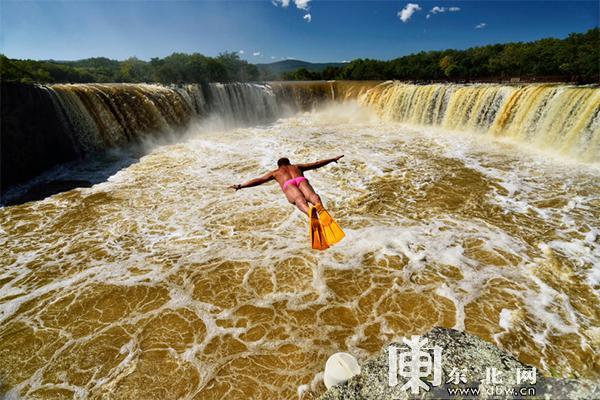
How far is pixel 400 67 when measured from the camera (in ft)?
157

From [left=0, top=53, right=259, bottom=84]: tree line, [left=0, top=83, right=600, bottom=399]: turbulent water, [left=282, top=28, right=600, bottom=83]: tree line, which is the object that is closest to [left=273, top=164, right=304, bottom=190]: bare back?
[left=0, top=83, right=600, bottom=399]: turbulent water

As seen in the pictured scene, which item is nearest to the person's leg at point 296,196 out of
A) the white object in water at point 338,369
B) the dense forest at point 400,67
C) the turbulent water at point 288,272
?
the turbulent water at point 288,272

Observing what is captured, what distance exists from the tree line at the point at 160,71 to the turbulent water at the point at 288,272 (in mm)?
22861

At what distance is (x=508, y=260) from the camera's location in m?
Result: 5.54

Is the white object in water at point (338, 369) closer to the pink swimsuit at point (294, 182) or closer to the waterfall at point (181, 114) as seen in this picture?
the pink swimsuit at point (294, 182)

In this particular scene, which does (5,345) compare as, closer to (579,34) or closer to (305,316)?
(305,316)

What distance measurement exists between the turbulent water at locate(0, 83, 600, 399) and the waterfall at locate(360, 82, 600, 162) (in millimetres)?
95

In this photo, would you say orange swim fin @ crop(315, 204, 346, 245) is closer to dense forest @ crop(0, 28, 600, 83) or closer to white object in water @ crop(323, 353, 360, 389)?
white object in water @ crop(323, 353, 360, 389)

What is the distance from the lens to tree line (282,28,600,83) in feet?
111

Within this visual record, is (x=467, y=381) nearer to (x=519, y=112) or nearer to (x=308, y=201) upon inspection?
(x=308, y=201)

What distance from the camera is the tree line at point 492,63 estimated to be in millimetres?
33906

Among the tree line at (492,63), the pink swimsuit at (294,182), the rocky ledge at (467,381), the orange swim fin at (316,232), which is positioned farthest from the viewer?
the tree line at (492,63)

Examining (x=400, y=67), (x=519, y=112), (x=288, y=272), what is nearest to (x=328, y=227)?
(x=288, y=272)

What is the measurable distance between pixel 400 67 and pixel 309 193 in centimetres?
5203
